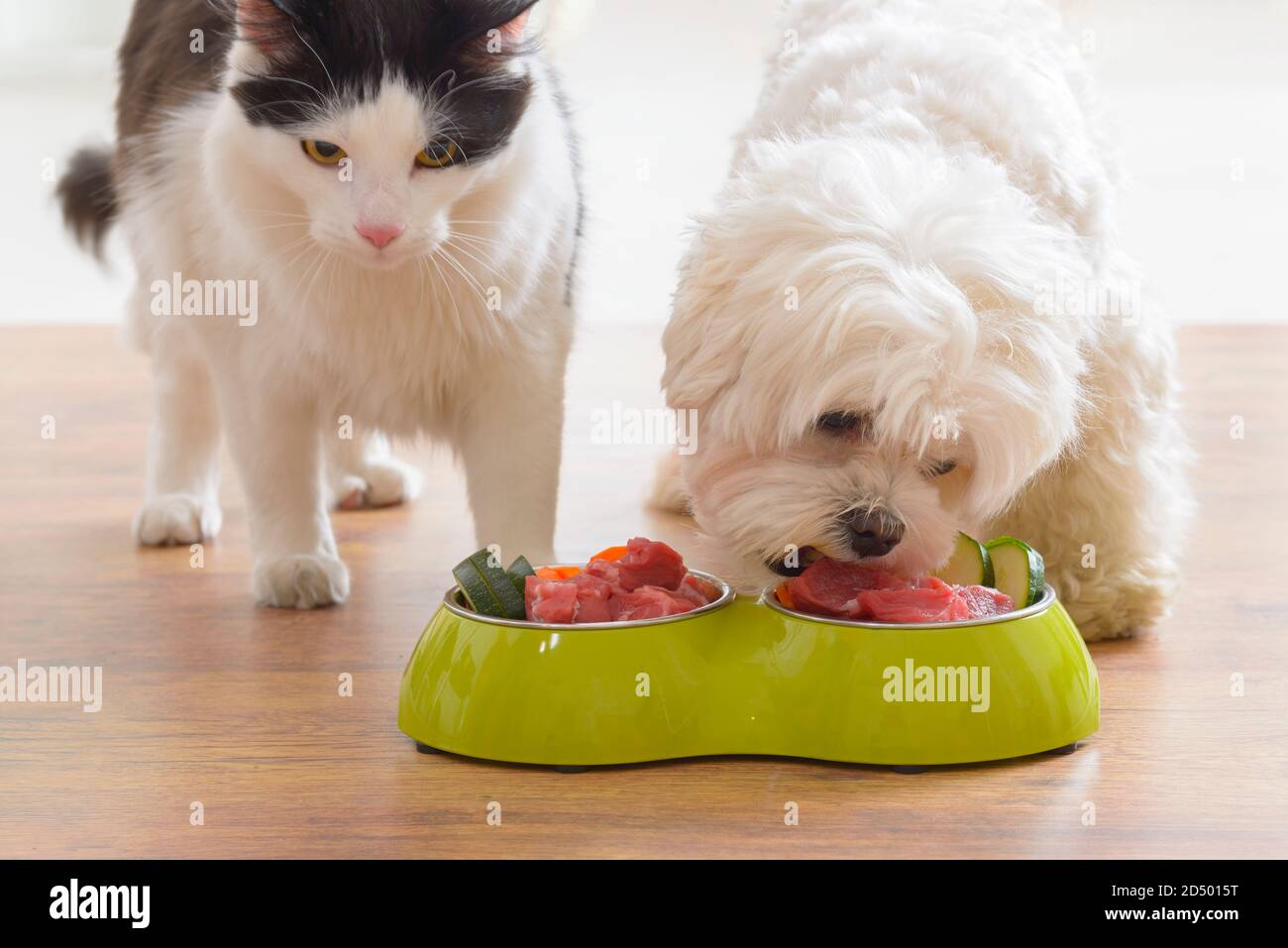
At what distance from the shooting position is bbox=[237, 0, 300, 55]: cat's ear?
6.43 feet

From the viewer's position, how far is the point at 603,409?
4.11 metres

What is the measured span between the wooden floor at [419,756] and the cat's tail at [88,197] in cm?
57

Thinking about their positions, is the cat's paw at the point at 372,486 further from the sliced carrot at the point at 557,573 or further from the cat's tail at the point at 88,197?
the sliced carrot at the point at 557,573

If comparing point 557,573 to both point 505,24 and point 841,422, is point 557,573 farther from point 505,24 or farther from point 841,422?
point 505,24

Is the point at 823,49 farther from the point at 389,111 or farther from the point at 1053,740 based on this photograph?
the point at 1053,740

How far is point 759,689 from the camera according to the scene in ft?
5.76

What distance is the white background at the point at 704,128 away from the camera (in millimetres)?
5836

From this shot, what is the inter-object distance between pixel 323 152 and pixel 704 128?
412cm

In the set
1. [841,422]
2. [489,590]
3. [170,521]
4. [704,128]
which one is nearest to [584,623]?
[489,590]

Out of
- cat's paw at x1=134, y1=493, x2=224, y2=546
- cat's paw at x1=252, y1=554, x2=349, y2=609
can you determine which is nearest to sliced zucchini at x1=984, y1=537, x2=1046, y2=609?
cat's paw at x1=252, y1=554, x2=349, y2=609

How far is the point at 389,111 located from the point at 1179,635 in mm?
1332

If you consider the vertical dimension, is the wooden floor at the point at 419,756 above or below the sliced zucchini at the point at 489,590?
below

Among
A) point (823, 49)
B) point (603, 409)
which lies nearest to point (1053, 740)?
point (823, 49)

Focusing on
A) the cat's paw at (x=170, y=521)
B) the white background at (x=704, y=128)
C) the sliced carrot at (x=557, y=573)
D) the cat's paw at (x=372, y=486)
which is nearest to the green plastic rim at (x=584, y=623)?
the sliced carrot at (x=557, y=573)
